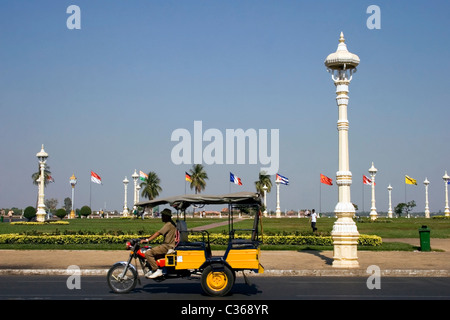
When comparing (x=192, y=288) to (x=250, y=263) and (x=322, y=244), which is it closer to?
(x=250, y=263)

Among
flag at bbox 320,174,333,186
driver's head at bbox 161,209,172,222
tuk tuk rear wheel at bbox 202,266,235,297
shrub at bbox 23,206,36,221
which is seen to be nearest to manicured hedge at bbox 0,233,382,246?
driver's head at bbox 161,209,172,222

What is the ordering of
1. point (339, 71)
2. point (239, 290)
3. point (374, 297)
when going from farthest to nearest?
point (339, 71)
point (239, 290)
point (374, 297)

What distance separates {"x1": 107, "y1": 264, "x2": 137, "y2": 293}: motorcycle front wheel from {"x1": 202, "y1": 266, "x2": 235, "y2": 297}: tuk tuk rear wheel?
5.67 ft

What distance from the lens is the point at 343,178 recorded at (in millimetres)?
18281

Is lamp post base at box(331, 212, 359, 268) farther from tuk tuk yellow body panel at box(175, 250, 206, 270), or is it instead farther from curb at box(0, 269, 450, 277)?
tuk tuk yellow body panel at box(175, 250, 206, 270)

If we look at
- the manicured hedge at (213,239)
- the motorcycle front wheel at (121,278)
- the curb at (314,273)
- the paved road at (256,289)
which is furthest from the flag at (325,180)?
the motorcycle front wheel at (121,278)

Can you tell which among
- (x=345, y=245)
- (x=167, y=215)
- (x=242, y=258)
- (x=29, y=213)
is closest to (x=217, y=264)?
(x=242, y=258)

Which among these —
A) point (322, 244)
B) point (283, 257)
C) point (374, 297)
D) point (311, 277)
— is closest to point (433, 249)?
point (322, 244)

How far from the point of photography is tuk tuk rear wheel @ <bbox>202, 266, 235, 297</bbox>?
1255cm

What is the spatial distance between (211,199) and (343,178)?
266 inches

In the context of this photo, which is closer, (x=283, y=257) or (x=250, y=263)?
(x=250, y=263)

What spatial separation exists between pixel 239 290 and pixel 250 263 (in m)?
1.22

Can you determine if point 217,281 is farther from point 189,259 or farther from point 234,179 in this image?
point 234,179
